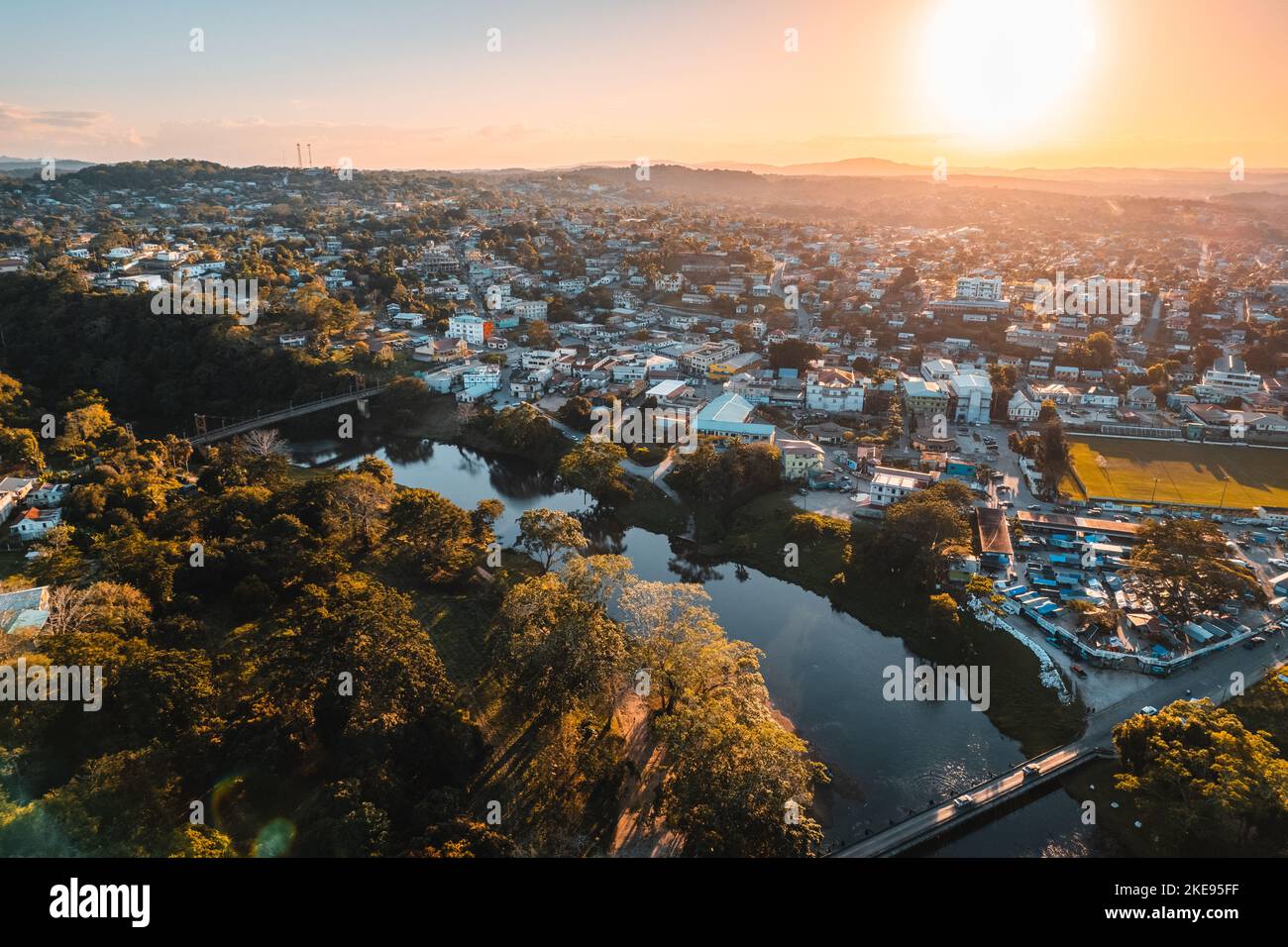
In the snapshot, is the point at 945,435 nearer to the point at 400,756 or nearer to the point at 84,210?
the point at 400,756

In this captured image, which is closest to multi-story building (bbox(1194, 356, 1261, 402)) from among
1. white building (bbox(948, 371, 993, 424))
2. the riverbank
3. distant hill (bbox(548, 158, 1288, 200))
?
white building (bbox(948, 371, 993, 424))

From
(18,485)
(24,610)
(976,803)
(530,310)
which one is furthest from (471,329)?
(976,803)

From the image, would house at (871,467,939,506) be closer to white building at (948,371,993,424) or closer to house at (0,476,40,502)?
white building at (948,371,993,424)

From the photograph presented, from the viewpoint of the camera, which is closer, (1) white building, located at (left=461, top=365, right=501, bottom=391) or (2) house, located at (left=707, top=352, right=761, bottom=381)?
(1) white building, located at (left=461, top=365, right=501, bottom=391)

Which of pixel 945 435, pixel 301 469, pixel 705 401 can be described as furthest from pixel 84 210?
pixel 945 435

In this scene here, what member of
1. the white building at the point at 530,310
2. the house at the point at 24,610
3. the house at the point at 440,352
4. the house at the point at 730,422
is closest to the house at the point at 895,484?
the house at the point at 730,422

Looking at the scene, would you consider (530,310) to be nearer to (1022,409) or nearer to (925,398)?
(925,398)
